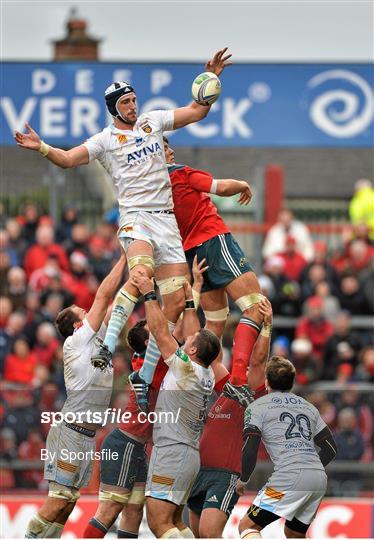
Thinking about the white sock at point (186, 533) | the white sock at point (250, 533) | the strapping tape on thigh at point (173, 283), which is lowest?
the white sock at point (186, 533)

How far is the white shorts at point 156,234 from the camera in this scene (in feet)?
52.4

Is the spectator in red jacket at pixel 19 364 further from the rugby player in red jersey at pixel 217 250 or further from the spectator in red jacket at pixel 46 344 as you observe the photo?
the rugby player in red jersey at pixel 217 250

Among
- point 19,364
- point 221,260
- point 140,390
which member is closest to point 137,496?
point 140,390

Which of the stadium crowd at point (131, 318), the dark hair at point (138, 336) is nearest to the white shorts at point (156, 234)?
the dark hair at point (138, 336)

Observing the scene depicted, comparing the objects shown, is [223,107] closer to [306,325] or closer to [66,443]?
[306,325]

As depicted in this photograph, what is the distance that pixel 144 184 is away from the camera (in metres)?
16.1

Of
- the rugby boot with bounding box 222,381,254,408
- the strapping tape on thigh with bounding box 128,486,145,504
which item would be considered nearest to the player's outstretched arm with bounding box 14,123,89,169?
the rugby boot with bounding box 222,381,254,408

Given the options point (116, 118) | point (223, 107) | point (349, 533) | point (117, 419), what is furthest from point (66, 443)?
point (223, 107)

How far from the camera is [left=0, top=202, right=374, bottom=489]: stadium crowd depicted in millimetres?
21953

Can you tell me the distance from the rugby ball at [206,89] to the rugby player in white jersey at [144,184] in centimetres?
11

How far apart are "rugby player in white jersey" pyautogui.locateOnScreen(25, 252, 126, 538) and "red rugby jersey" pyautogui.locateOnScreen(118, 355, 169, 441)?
0.25 metres

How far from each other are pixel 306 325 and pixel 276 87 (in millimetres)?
4255

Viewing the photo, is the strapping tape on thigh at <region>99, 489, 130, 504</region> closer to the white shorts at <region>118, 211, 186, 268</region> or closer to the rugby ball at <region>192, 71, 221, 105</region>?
the white shorts at <region>118, 211, 186, 268</region>

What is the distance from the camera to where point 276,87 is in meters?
26.7
